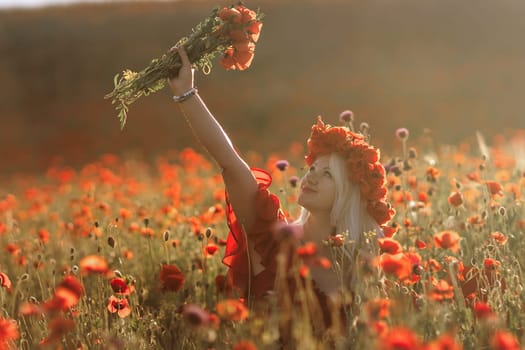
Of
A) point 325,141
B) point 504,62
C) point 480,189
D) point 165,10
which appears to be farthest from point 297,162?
point 165,10

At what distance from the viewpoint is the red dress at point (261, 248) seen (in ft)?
11.2

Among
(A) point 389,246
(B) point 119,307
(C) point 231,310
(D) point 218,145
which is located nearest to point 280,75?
(D) point 218,145

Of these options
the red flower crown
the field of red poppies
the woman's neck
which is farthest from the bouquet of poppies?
the woman's neck

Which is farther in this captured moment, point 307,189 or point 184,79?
point 307,189

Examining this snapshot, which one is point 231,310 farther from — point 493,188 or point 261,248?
point 493,188

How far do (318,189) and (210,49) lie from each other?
713mm

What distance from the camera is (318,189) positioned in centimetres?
343

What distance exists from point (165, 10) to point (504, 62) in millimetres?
10005

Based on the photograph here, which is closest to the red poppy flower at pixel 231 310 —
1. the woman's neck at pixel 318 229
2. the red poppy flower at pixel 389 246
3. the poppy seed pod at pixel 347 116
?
the red poppy flower at pixel 389 246

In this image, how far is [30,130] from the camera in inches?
602

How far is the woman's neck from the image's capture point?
11.4 feet

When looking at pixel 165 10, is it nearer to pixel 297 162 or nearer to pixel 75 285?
pixel 297 162

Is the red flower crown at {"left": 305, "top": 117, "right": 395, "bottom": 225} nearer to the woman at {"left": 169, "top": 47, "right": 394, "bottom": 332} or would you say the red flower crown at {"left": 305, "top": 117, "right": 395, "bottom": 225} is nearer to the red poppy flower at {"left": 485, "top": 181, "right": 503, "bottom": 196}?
the woman at {"left": 169, "top": 47, "right": 394, "bottom": 332}

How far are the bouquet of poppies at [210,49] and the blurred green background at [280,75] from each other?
26.4 feet
